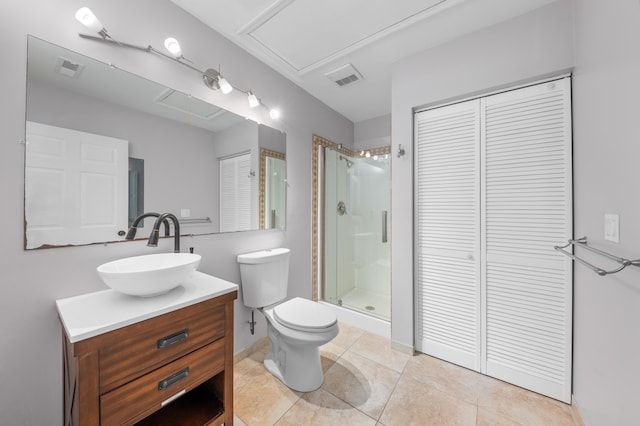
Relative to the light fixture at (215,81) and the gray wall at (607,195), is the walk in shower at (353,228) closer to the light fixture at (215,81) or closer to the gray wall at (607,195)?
the light fixture at (215,81)

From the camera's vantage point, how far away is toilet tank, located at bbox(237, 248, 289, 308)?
5.78ft

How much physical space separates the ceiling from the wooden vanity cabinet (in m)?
1.69

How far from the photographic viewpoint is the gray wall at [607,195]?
85 cm

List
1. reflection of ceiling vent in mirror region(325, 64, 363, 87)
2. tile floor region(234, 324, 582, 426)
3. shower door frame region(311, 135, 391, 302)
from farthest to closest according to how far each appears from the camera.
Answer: shower door frame region(311, 135, 391, 302)
reflection of ceiling vent in mirror region(325, 64, 363, 87)
tile floor region(234, 324, 582, 426)

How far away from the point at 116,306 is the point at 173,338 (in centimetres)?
26

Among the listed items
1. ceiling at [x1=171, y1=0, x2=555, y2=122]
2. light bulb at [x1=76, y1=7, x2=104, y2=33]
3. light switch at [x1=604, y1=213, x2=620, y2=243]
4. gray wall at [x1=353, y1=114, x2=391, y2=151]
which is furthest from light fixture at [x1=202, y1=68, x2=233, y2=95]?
light switch at [x1=604, y1=213, x2=620, y2=243]

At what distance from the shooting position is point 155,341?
927mm

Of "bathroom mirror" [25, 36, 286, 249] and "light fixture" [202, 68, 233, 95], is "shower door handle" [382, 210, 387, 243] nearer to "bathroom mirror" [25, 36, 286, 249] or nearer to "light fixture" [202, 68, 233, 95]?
"bathroom mirror" [25, 36, 286, 249]

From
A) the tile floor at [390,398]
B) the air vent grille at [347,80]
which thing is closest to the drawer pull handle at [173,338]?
Result: the tile floor at [390,398]

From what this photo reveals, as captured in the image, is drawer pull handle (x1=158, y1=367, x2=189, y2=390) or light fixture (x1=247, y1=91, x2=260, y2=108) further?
light fixture (x1=247, y1=91, x2=260, y2=108)

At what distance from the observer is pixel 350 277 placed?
2.94 m

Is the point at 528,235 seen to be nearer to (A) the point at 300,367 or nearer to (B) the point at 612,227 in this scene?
(B) the point at 612,227

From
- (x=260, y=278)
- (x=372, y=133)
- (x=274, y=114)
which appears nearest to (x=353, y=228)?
(x=372, y=133)

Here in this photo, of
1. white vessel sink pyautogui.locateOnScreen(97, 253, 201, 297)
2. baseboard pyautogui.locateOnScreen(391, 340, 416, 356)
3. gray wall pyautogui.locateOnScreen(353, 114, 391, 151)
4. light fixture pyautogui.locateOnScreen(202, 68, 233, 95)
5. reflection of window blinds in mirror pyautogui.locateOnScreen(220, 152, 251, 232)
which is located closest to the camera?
white vessel sink pyautogui.locateOnScreen(97, 253, 201, 297)
